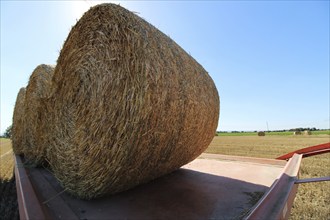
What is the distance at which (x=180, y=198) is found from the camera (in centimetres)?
220

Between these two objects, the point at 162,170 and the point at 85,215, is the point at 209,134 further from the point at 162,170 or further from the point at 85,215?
the point at 85,215

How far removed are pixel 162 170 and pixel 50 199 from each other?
1.05m

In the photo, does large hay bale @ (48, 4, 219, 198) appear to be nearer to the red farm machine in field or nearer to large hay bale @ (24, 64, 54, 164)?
the red farm machine in field

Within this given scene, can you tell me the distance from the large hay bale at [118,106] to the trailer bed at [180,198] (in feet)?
0.55

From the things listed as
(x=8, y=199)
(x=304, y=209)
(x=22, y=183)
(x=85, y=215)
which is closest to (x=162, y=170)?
(x=85, y=215)

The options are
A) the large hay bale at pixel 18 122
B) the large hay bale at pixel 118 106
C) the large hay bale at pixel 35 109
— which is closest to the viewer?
the large hay bale at pixel 118 106

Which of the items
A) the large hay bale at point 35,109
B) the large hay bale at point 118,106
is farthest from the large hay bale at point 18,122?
the large hay bale at point 118,106

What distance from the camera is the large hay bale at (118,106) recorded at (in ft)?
6.48

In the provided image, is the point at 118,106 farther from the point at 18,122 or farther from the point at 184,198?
the point at 18,122

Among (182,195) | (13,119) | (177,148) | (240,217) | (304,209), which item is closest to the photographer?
(240,217)

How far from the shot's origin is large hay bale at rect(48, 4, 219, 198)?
1976mm

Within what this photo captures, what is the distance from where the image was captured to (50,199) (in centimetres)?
209

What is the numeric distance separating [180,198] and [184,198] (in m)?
0.04

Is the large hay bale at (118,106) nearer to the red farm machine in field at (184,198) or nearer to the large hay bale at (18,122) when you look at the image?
the red farm machine in field at (184,198)
